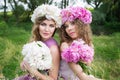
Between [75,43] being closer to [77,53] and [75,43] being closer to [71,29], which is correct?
[77,53]

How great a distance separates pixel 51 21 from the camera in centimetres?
390

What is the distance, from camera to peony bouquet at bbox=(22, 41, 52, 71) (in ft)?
12.0

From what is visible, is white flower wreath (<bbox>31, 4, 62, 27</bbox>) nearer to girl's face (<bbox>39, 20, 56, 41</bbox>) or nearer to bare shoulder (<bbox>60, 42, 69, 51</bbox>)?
girl's face (<bbox>39, 20, 56, 41</bbox>)

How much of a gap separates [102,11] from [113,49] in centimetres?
1906

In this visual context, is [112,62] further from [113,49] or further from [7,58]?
[7,58]

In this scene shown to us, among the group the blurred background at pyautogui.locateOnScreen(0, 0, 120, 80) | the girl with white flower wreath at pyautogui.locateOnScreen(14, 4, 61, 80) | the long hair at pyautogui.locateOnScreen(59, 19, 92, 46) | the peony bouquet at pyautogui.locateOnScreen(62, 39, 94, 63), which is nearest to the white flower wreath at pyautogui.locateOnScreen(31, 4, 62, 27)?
the girl with white flower wreath at pyautogui.locateOnScreen(14, 4, 61, 80)

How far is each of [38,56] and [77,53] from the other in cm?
38

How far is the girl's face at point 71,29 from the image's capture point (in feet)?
12.8

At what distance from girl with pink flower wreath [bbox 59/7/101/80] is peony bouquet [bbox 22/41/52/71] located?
162 mm

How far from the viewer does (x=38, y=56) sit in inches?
143

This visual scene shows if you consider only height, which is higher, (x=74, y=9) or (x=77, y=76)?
(x=74, y=9)

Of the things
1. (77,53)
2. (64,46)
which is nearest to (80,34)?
(64,46)

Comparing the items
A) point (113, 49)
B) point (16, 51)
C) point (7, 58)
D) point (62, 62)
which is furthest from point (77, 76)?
point (113, 49)

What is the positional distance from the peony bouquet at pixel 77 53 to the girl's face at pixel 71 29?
8.8 inches
